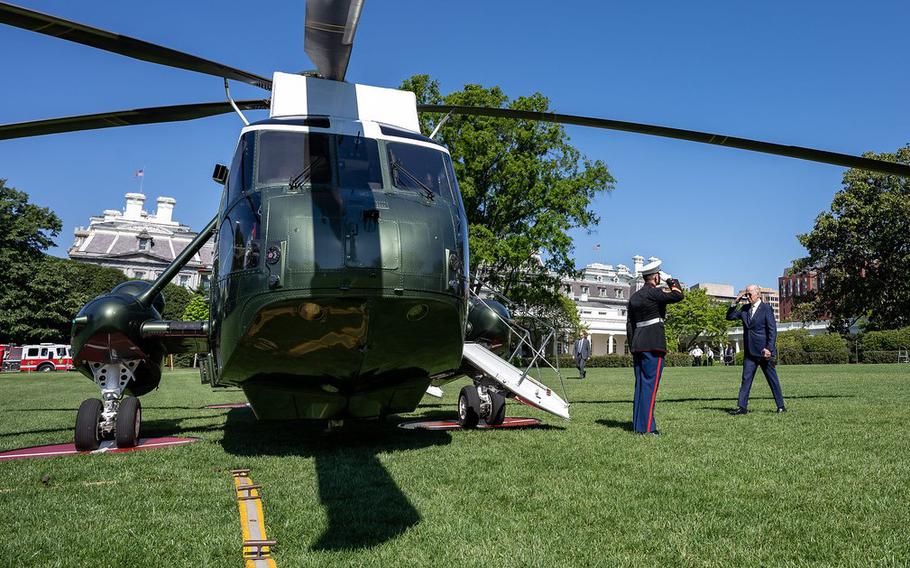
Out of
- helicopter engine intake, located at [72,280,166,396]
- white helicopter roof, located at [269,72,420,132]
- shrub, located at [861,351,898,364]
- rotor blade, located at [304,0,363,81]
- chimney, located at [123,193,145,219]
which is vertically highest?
chimney, located at [123,193,145,219]

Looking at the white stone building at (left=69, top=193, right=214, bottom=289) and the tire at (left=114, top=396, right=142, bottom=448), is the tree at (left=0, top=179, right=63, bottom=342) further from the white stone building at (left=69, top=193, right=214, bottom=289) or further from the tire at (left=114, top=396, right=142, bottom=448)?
the tire at (left=114, top=396, right=142, bottom=448)

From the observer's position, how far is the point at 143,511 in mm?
5188

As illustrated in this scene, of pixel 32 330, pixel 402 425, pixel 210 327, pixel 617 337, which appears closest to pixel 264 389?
pixel 210 327

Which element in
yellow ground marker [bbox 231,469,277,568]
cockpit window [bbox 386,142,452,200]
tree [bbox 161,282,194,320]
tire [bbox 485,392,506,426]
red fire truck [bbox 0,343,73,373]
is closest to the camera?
yellow ground marker [bbox 231,469,277,568]

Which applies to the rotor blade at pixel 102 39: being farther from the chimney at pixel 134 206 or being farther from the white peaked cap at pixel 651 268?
the chimney at pixel 134 206

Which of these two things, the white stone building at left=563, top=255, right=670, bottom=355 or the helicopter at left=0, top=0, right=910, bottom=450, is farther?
the white stone building at left=563, top=255, right=670, bottom=355

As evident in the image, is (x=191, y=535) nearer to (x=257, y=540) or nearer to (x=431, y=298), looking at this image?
(x=257, y=540)

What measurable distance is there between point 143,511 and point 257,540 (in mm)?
1531

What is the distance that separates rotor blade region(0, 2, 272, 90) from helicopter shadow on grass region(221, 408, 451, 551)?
3545mm

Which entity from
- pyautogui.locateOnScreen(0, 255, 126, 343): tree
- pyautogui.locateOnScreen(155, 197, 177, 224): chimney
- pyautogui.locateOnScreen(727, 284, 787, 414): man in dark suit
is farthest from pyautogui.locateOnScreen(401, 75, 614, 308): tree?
pyautogui.locateOnScreen(155, 197, 177, 224): chimney

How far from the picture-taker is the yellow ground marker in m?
3.91

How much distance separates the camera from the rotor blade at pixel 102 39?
11.6 feet

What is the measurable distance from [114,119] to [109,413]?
4811 millimetres

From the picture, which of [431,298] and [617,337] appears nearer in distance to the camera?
[431,298]
